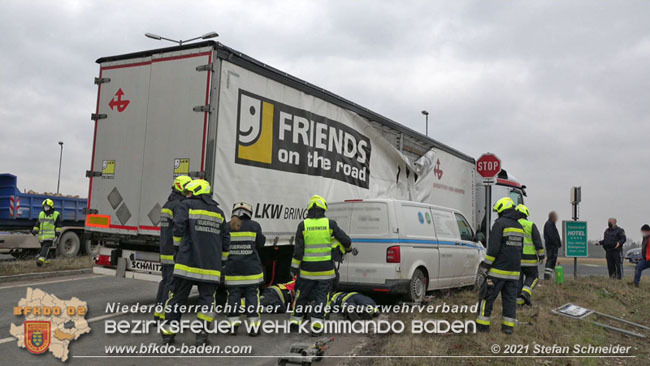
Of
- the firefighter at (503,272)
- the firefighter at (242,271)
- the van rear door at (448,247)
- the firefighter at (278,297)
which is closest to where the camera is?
the firefighter at (242,271)

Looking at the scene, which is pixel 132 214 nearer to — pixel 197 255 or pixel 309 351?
pixel 197 255

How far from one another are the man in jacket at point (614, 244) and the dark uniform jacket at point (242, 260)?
11.1 metres

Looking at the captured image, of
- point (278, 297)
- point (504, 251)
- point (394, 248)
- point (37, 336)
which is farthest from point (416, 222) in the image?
point (37, 336)

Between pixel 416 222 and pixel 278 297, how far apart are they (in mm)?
2661

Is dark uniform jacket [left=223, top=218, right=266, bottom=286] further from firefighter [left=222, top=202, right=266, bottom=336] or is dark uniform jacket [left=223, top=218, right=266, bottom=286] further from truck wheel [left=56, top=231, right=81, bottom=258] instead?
truck wheel [left=56, top=231, right=81, bottom=258]

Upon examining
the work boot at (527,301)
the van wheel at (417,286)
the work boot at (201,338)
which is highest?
the van wheel at (417,286)

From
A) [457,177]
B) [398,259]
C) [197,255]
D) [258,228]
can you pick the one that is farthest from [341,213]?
[457,177]

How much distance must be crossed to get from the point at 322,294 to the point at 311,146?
130 inches

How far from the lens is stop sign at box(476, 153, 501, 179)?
1095 cm

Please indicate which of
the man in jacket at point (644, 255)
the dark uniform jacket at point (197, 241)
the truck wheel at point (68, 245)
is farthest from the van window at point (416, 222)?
the truck wheel at point (68, 245)

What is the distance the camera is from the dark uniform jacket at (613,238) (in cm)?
1353

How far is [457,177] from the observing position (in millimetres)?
15156

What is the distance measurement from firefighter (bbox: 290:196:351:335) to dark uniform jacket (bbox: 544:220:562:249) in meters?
8.32

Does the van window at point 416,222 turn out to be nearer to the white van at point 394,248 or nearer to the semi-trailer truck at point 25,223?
the white van at point 394,248
